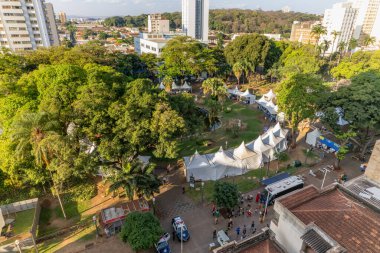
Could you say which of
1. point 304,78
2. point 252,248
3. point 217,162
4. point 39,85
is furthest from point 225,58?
point 252,248

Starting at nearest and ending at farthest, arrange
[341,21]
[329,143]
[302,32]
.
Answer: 1. [329,143]
2. [341,21]
3. [302,32]

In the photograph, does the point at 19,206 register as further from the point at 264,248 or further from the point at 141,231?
the point at 264,248

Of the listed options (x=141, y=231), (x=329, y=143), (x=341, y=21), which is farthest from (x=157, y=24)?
(x=141, y=231)

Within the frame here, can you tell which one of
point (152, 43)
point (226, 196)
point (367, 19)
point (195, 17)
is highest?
point (195, 17)

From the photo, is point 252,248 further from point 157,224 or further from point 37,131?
point 37,131

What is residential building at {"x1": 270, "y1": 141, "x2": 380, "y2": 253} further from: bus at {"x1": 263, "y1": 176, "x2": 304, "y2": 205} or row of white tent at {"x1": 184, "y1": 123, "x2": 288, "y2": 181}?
row of white tent at {"x1": 184, "y1": 123, "x2": 288, "y2": 181}

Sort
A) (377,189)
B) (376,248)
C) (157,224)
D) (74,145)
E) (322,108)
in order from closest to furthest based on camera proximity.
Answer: (376,248), (377,189), (157,224), (74,145), (322,108)
